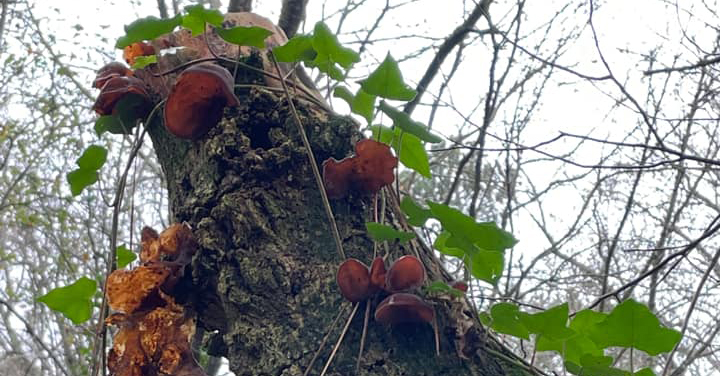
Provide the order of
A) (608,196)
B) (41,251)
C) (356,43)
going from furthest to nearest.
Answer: (41,251), (608,196), (356,43)

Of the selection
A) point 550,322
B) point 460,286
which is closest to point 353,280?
point 460,286

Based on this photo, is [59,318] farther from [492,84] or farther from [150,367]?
[150,367]

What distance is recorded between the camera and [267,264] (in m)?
0.95

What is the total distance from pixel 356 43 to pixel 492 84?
1.62 m

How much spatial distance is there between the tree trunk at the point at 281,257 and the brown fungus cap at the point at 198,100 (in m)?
0.02

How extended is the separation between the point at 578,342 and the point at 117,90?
0.89 meters

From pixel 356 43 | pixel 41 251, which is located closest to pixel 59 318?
pixel 41 251

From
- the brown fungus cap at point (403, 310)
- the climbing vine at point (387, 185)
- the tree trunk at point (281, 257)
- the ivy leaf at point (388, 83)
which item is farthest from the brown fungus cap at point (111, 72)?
the brown fungus cap at point (403, 310)

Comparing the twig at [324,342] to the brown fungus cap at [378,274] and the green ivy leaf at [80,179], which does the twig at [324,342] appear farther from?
the green ivy leaf at [80,179]

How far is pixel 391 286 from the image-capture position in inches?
36.0

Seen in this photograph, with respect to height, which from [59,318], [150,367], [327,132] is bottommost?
[150,367]

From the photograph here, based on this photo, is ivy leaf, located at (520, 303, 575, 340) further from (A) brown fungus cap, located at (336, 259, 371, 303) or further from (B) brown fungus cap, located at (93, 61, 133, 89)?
(B) brown fungus cap, located at (93, 61, 133, 89)

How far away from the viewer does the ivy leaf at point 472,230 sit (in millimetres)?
940

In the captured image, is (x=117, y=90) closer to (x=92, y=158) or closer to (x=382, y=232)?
(x=92, y=158)
